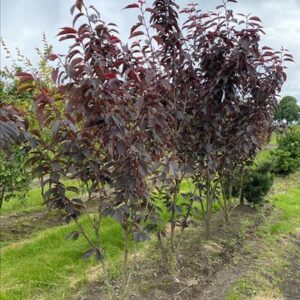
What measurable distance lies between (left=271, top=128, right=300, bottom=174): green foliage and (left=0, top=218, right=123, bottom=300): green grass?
697cm

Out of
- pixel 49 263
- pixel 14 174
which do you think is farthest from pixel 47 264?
pixel 14 174

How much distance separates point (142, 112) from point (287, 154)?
9.37 metres

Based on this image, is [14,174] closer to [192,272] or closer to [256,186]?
[192,272]

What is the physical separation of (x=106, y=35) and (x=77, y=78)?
323 mm

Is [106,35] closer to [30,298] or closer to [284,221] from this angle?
[30,298]

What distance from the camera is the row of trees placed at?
2068 millimetres

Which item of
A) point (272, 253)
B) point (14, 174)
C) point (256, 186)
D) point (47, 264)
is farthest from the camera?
point (256, 186)

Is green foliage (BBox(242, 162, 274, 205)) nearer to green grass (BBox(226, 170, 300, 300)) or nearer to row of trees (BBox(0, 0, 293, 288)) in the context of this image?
green grass (BBox(226, 170, 300, 300))

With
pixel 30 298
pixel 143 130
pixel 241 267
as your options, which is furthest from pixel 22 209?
pixel 143 130

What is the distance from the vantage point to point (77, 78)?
2.11 metres

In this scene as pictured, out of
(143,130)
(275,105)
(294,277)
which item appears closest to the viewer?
(143,130)

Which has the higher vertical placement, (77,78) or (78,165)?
(77,78)

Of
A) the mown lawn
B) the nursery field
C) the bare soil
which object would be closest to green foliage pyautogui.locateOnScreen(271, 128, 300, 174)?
the nursery field

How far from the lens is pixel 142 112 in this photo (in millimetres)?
2211
